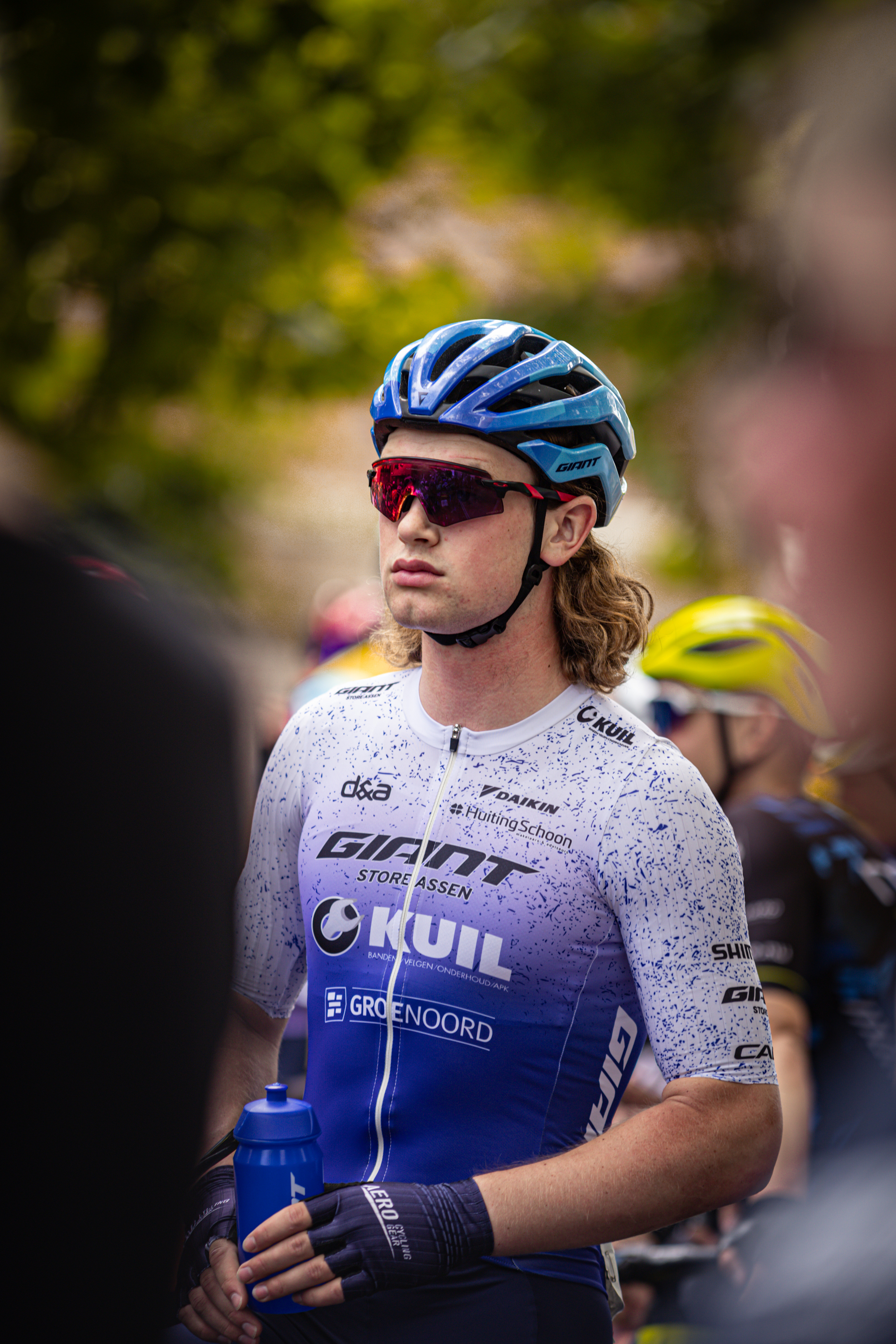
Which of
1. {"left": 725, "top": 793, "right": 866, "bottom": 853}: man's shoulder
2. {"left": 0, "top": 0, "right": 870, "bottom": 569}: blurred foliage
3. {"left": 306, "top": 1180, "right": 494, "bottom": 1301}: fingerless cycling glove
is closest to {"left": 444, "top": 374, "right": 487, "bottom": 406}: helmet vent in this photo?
{"left": 306, "top": 1180, "right": 494, "bottom": 1301}: fingerless cycling glove

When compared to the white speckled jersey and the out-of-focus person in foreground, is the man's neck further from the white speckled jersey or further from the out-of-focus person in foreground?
the out-of-focus person in foreground

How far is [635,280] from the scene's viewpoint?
1505 cm

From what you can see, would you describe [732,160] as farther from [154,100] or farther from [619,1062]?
[619,1062]

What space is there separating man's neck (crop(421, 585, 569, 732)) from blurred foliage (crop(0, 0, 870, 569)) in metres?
7.37

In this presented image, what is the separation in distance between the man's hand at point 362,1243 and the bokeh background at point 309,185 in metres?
5.45

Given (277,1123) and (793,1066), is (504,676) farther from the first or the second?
(793,1066)

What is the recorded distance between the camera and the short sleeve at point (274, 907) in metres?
2.97

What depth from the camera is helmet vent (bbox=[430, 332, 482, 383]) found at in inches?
109

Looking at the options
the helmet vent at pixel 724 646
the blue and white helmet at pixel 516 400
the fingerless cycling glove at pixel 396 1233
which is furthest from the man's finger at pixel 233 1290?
the helmet vent at pixel 724 646

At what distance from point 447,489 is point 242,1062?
1.49 metres

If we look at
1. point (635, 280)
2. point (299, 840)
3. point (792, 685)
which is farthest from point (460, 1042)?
point (635, 280)

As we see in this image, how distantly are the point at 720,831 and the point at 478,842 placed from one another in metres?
0.54

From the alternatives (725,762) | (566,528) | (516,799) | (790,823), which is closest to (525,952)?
(516,799)

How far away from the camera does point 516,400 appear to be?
274 centimetres
